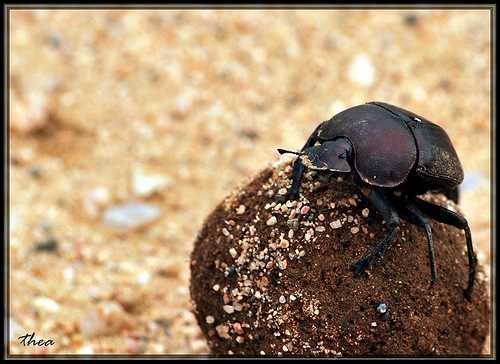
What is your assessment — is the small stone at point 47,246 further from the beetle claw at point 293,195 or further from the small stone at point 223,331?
the beetle claw at point 293,195

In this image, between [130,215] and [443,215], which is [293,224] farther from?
[130,215]

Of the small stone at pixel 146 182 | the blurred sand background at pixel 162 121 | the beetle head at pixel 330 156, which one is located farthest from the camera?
the small stone at pixel 146 182

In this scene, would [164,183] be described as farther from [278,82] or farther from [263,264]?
[263,264]

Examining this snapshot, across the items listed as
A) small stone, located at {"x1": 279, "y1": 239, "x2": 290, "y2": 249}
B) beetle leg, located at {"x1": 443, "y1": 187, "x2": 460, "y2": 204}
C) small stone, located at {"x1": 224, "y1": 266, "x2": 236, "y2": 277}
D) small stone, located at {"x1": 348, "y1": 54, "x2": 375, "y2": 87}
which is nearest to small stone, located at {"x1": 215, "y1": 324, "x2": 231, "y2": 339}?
small stone, located at {"x1": 224, "y1": 266, "x2": 236, "y2": 277}

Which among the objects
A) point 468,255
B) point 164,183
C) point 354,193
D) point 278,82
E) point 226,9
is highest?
point 226,9

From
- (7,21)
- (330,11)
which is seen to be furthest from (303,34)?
(7,21)

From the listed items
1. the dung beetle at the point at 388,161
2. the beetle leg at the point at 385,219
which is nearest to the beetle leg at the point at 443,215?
the dung beetle at the point at 388,161

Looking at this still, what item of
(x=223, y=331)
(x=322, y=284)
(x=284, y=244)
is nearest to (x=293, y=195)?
(x=284, y=244)

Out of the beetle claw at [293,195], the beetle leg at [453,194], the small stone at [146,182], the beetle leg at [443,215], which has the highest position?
the small stone at [146,182]
